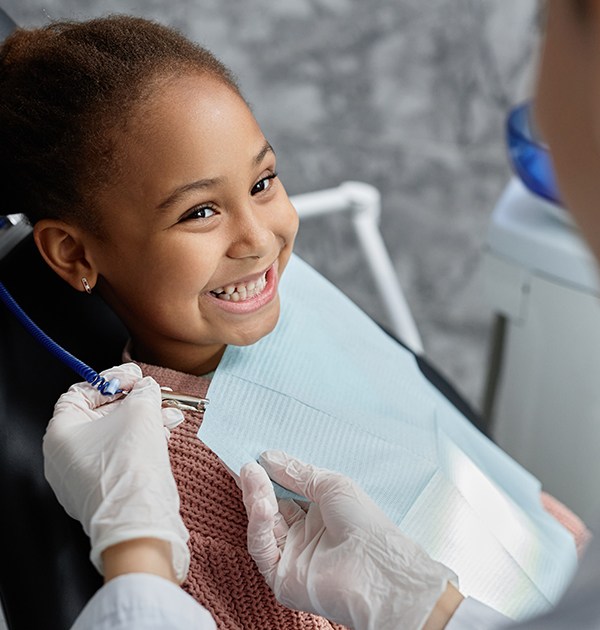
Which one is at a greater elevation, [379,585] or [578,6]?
[578,6]

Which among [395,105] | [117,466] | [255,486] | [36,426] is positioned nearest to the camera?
[117,466]

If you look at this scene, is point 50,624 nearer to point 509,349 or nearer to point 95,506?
point 95,506

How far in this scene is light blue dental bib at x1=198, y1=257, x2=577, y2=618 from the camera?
1.10 m

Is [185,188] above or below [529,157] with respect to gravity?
above

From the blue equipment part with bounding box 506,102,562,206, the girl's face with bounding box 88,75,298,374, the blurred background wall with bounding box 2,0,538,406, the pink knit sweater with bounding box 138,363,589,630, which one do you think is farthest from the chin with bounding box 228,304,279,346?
the blurred background wall with bounding box 2,0,538,406

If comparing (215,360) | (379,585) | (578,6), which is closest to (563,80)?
(578,6)

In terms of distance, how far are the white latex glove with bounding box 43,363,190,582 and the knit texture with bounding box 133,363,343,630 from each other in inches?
2.1

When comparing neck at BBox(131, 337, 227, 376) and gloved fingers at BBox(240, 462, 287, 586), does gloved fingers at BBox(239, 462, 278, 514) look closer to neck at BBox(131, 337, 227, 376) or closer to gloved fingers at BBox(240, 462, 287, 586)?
gloved fingers at BBox(240, 462, 287, 586)

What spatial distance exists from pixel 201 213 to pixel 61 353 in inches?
8.2

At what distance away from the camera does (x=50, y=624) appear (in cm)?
100

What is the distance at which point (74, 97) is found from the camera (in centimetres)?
102

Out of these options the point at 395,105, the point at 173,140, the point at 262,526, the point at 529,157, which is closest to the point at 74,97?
the point at 173,140

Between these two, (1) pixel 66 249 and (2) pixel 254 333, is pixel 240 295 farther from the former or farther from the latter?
(1) pixel 66 249

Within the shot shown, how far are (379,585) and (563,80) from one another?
500 mm
